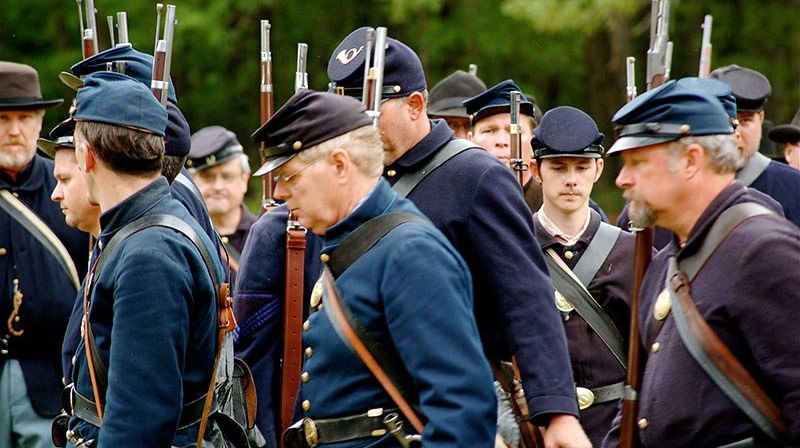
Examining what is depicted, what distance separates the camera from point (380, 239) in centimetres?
386

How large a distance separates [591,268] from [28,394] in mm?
2874

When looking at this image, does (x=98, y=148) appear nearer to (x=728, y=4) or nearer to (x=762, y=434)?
(x=762, y=434)

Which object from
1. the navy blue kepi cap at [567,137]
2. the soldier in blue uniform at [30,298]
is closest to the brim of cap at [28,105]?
the soldier in blue uniform at [30,298]

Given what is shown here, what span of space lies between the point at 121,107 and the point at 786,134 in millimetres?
5641

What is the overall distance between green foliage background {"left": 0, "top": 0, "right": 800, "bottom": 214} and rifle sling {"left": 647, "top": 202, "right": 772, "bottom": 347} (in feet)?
40.8

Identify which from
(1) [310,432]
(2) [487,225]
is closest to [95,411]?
(1) [310,432]

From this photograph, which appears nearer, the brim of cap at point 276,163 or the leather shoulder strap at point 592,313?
the brim of cap at point 276,163

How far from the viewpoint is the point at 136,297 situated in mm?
4051

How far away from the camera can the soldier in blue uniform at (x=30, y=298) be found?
21.9 ft

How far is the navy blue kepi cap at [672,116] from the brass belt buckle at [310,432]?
126 centimetres

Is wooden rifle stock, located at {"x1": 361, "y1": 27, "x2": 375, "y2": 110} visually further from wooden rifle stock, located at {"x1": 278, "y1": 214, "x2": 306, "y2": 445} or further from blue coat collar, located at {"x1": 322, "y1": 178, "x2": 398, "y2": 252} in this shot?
wooden rifle stock, located at {"x1": 278, "y1": 214, "x2": 306, "y2": 445}

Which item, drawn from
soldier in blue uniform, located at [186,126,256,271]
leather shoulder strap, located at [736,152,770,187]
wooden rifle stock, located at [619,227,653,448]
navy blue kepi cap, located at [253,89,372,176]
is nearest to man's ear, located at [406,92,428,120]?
navy blue kepi cap, located at [253,89,372,176]

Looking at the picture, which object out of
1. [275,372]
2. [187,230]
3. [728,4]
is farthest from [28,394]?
[728,4]

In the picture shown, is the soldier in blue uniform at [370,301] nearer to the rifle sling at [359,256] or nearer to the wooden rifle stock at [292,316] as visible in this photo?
the rifle sling at [359,256]
